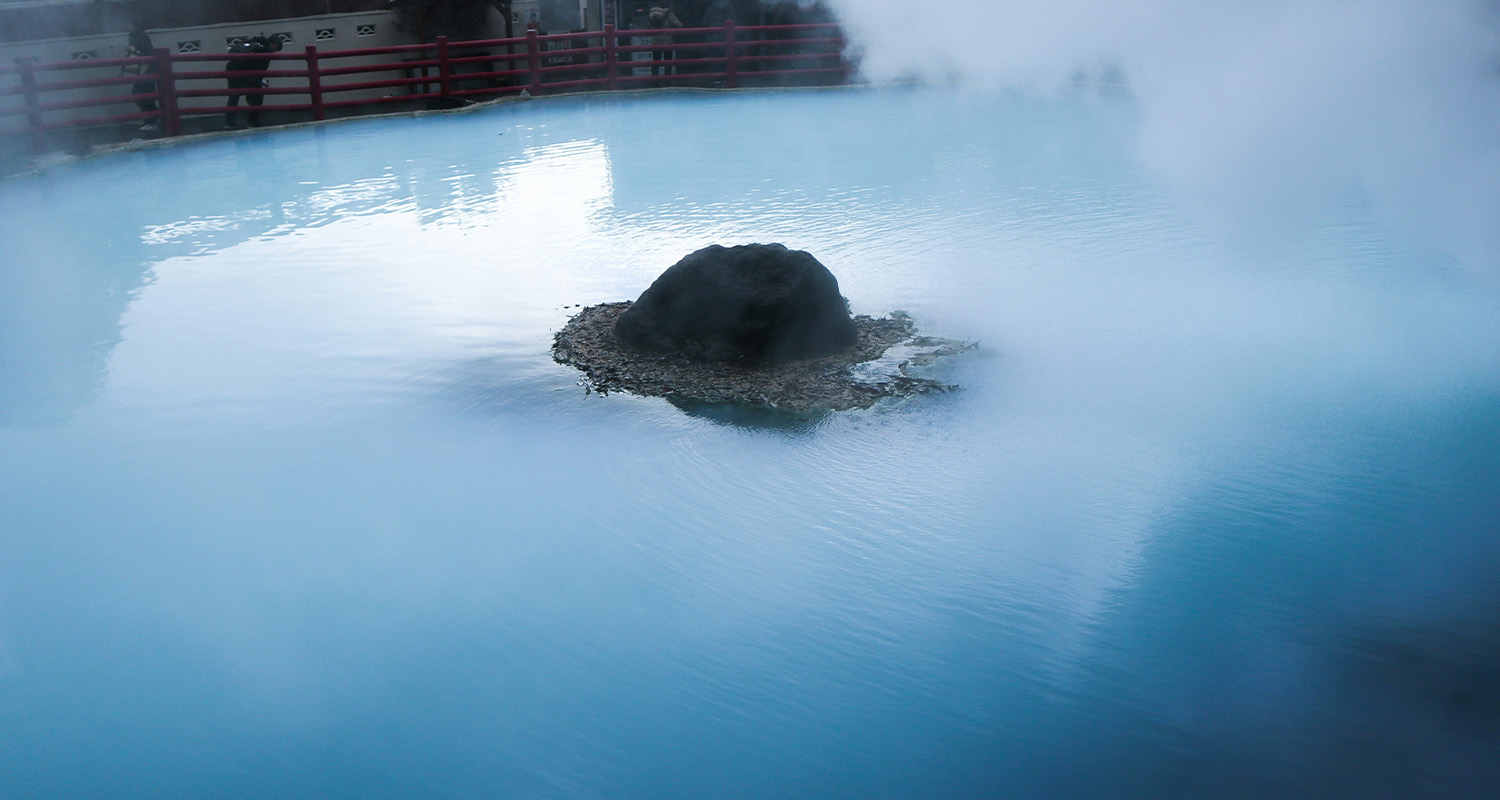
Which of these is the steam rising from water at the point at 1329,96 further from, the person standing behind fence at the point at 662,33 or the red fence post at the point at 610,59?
the person standing behind fence at the point at 662,33

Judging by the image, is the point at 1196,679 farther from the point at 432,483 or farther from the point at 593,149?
the point at 593,149

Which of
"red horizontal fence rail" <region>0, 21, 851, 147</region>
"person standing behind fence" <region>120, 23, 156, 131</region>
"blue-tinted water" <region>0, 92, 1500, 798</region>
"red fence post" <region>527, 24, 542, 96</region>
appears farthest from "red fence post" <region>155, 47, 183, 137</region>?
"blue-tinted water" <region>0, 92, 1500, 798</region>

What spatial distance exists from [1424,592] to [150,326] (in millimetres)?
6412

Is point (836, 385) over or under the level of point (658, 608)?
over

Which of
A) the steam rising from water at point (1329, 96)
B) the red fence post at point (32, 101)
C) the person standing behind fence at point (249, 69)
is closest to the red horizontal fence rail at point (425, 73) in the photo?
the red fence post at point (32, 101)

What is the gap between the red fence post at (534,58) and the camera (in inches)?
623

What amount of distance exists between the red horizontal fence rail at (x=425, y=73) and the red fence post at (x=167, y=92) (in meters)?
0.01

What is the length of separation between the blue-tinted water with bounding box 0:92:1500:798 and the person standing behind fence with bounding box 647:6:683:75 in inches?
447

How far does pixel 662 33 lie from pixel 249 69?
659 cm

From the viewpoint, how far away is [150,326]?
6051mm

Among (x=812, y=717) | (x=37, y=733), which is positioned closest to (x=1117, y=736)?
(x=812, y=717)

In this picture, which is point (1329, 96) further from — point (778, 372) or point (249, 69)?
point (249, 69)

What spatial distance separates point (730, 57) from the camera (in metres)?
17.2

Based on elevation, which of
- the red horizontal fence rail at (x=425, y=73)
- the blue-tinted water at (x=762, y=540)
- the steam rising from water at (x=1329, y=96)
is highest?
the red horizontal fence rail at (x=425, y=73)
